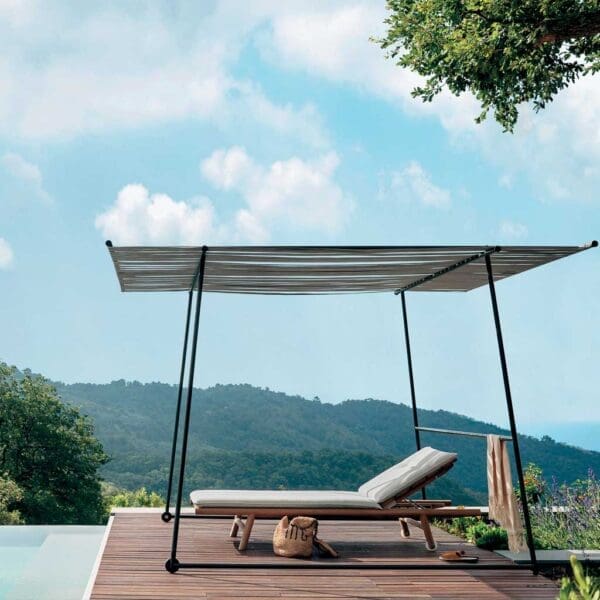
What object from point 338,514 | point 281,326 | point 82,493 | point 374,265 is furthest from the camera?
point 281,326

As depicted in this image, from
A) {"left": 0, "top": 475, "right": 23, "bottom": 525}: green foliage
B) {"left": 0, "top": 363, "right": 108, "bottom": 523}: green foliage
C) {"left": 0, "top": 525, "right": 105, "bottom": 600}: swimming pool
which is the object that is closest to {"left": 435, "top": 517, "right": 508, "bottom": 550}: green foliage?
{"left": 0, "top": 525, "right": 105, "bottom": 600}: swimming pool

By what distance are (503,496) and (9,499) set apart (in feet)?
42.5

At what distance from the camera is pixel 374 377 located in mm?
30672

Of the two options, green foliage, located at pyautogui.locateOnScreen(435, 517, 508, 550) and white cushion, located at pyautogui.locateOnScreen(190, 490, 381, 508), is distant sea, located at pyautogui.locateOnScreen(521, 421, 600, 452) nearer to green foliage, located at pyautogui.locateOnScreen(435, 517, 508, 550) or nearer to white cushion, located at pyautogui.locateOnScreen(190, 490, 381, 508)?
green foliage, located at pyautogui.locateOnScreen(435, 517, 508, 550)

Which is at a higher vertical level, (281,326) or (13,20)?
(13,20)

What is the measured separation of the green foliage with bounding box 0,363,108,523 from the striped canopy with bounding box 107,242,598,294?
11999 millimetres

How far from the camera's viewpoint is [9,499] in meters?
16.8

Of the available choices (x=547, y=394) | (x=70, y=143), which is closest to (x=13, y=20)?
(x=70, y=143)

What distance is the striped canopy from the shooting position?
609 cm

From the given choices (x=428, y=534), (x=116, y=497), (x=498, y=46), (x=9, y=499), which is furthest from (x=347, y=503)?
(x=9, y=499)

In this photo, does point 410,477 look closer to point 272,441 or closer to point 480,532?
point 480,532

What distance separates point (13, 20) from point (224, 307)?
1215cm

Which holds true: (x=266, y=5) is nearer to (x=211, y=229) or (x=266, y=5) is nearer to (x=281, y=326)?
(x=211, y=229)

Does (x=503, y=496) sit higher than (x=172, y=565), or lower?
higher
